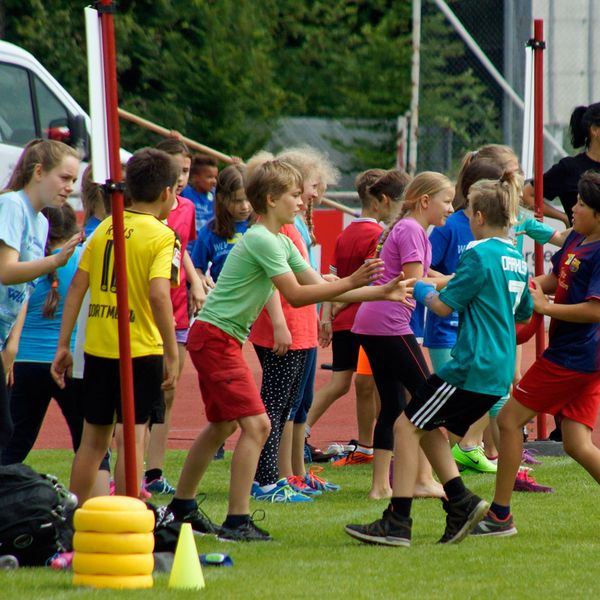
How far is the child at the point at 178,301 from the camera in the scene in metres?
8.21

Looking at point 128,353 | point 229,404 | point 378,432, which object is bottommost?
point 378,432

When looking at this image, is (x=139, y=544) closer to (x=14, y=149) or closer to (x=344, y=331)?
(x=344, y=331)

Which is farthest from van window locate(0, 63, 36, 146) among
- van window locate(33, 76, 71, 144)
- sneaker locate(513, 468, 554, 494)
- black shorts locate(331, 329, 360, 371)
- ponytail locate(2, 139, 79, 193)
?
sneaker locate(513, 468, 554, 494)

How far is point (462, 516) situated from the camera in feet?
21.0

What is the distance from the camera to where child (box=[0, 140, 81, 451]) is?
636 cm

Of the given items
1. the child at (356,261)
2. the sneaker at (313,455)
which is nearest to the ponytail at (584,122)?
the child at (356,261)

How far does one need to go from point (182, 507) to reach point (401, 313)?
1.78 meters

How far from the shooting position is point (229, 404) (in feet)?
21.4

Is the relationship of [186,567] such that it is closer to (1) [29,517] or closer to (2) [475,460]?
(1) [29,517]

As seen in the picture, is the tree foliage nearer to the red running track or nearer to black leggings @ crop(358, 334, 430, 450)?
the red running track

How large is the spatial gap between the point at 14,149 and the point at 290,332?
21.8ft

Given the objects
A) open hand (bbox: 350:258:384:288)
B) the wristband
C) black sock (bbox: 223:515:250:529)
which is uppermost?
open hand (bbox: 350:258:384:288)

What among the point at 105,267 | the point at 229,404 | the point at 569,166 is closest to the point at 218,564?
the point at 229,404

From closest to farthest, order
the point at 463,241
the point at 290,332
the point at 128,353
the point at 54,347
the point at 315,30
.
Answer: the point at 128,353, the point at 54,347, the point at 290,332, the point at 463,241, the point at 315,30
